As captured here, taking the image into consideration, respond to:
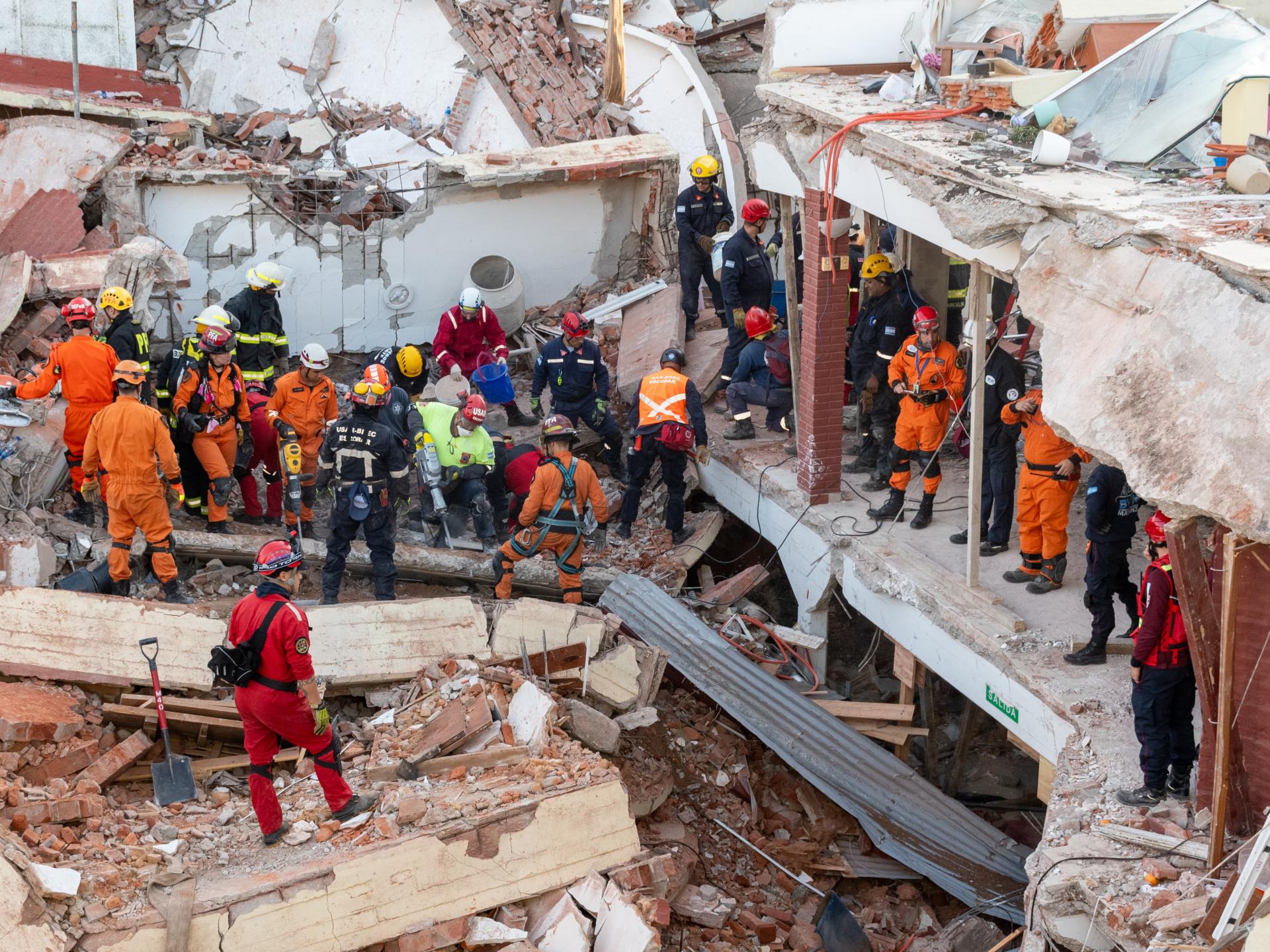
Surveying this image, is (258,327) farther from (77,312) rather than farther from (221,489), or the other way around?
(77,312)

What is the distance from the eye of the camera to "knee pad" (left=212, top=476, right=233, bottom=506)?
36.2 feet

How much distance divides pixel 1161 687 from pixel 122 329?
7981mm

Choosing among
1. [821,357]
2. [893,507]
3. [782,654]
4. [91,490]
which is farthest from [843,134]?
[91,490]

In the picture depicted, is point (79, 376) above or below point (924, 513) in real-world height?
above

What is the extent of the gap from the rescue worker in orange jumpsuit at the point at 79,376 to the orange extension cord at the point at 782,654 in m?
5.14

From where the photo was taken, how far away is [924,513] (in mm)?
10961

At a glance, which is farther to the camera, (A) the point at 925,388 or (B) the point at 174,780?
(A) the point at 925,388

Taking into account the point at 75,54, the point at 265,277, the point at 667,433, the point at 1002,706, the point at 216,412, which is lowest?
the point at 1002,706

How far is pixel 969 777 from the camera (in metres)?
11.7

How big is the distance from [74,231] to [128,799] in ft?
22.9

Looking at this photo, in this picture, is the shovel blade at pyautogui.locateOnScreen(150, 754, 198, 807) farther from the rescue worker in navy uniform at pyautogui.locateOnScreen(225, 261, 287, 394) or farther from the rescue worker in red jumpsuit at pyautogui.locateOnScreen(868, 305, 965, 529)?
the rescue worker in red jumpsuit at pyautogui.locateOnScreen(868, 305, 965, 529)

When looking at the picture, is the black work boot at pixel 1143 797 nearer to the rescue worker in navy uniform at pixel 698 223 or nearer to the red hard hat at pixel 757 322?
the red hard hat at pixel 757 322

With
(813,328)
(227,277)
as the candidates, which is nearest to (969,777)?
(813,328)

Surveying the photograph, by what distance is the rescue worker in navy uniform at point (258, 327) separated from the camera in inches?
472
